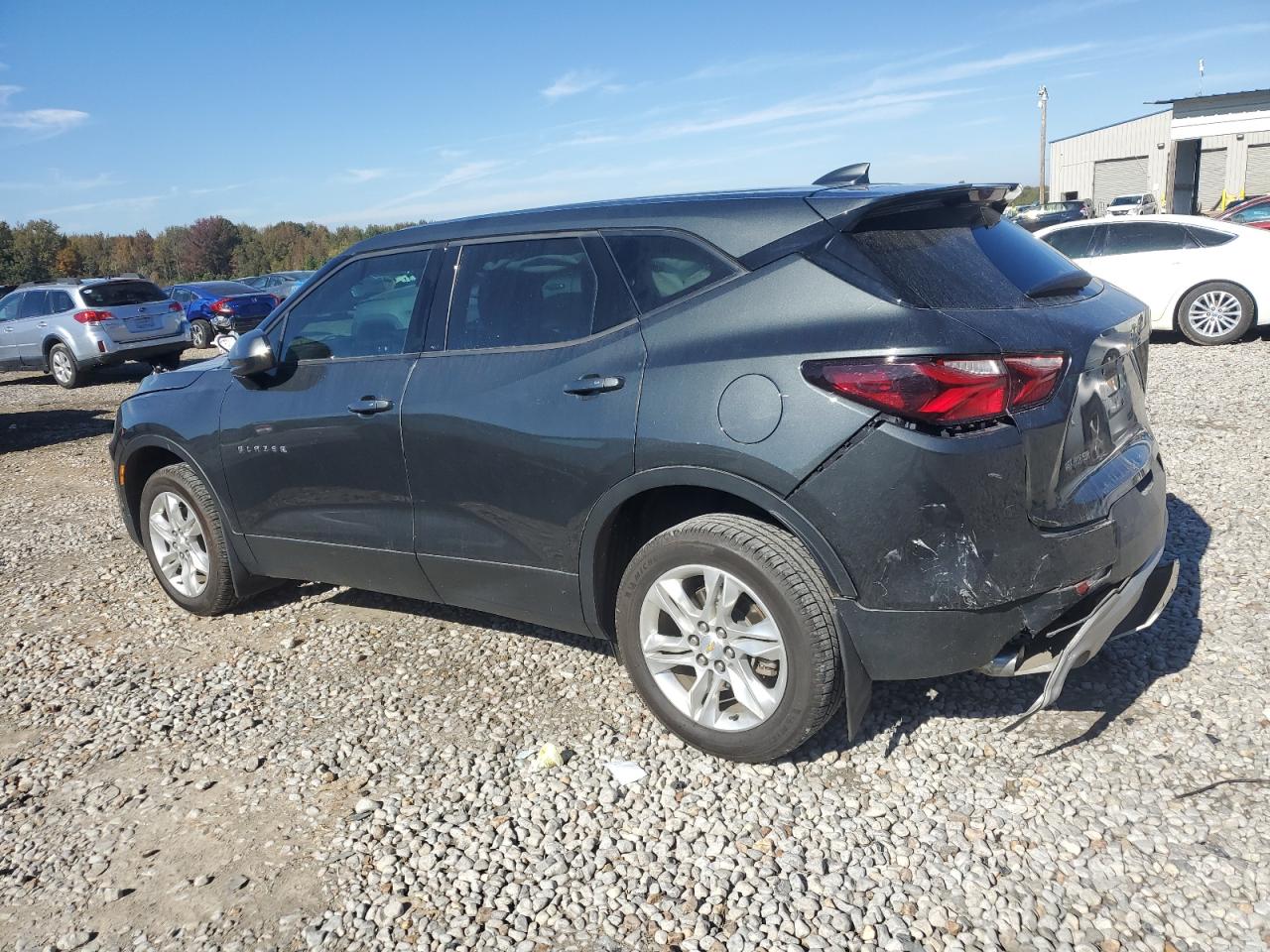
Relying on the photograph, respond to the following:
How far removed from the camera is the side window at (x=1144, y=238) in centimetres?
1162

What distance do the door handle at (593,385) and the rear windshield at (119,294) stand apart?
1527 centimetres

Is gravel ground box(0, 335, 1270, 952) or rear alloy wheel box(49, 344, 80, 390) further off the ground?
rear alloy wheel box(49, 344, 80, 390)

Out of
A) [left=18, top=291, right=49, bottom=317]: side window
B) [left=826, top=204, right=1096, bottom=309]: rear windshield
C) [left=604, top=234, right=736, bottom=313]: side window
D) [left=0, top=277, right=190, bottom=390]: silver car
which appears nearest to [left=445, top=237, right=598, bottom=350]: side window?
[left=604, top=234, right=736, bottom=313]: side window

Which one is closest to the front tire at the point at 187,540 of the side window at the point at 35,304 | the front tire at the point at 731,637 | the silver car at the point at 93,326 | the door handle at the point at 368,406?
the door handle at the point at 368,406

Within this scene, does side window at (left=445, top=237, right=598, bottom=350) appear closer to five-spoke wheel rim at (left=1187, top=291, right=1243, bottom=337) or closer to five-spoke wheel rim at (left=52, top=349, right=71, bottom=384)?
five-spoke wheel rim at (left=1187, top=291, right=1243, bottom=337)

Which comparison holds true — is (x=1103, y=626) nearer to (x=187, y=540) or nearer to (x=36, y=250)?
(x=187, y=540)

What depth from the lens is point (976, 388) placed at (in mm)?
2770

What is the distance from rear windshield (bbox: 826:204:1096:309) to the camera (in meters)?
2.96

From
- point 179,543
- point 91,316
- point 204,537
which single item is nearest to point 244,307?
point 91,316

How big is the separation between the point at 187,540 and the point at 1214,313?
1130 cm


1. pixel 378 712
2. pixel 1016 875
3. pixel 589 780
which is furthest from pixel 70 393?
pixel 1016 875

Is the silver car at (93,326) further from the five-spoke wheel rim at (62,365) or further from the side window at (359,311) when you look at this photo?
the side window at (359,311)

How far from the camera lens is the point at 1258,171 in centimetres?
4478

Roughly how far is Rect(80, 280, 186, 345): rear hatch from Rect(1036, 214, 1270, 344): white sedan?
13.4 metres
